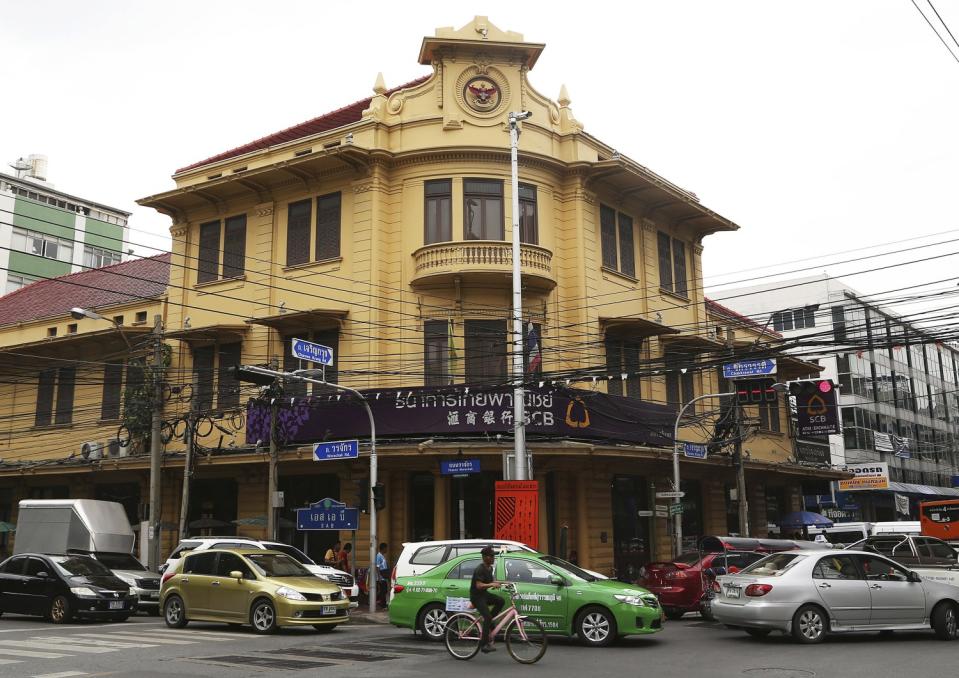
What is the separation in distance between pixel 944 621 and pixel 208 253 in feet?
81.9

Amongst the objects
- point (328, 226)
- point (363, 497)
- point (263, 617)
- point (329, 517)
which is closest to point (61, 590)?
point (263, 617)

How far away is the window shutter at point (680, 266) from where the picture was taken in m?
33.5

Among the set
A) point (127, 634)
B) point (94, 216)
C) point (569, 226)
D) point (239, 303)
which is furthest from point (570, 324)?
point (94, 216)

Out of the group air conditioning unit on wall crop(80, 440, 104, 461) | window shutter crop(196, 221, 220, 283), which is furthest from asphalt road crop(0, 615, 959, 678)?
window shutter crop(196, 221, 220, 283)

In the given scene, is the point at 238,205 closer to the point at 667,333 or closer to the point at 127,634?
the point at 667,333

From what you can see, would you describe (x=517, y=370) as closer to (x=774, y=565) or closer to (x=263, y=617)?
(x=263, y=617)

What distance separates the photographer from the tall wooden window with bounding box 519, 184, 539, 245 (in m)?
27.9

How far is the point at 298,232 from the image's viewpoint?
2980 cm

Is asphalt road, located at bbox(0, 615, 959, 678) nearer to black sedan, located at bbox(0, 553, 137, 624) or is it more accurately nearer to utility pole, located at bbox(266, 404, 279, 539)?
black sedan, located at bbox(0, 553, 137, 624)

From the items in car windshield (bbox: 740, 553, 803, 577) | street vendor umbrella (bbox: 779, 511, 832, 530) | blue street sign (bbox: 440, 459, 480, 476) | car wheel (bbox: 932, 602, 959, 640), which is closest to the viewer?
car windshield (bbox: 740, 553, 803, 577)

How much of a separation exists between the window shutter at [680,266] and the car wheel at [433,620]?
20.4m

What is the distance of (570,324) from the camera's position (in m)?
28.0

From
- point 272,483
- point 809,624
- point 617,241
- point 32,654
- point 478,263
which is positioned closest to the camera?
point 32,654

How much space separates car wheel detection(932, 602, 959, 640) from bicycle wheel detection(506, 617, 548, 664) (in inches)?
274
